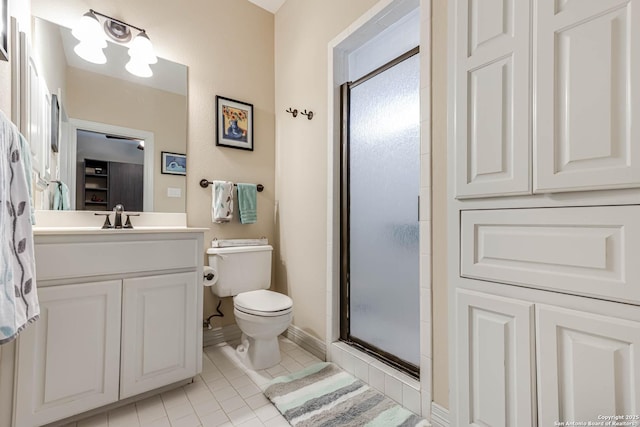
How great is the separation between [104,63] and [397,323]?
2340 millimetres

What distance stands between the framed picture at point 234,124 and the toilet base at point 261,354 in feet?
4.67

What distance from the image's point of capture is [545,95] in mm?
895

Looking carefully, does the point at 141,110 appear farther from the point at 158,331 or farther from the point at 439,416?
the point at 439,416

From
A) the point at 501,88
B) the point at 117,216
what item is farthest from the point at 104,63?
the point at 501,88

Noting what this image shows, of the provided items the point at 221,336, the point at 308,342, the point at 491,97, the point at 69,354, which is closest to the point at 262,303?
the point at 308,342

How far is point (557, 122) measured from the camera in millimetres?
878

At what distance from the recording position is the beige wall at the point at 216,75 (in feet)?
6.65

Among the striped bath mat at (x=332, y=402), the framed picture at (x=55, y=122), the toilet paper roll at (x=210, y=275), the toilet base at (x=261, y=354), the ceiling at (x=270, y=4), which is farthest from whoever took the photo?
the ceiling at (x=270, y=4)

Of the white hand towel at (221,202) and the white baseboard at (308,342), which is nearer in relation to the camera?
the white baseboard at (308,342)

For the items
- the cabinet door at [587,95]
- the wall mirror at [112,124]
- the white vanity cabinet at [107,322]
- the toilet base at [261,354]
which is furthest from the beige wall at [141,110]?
the cabinet door at [587,95]

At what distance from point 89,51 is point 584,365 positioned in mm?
2686

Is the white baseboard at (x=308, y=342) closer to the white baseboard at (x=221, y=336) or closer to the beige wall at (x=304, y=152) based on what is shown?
the beige wall at (x=304, y=152)

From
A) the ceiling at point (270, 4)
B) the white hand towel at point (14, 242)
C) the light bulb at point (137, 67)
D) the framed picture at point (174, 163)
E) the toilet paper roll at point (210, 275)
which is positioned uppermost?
the ceiling at point (270, 4)

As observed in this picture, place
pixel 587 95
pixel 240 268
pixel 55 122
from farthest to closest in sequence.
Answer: pixel 240 268, pixel 55 122, pixel 587 95
